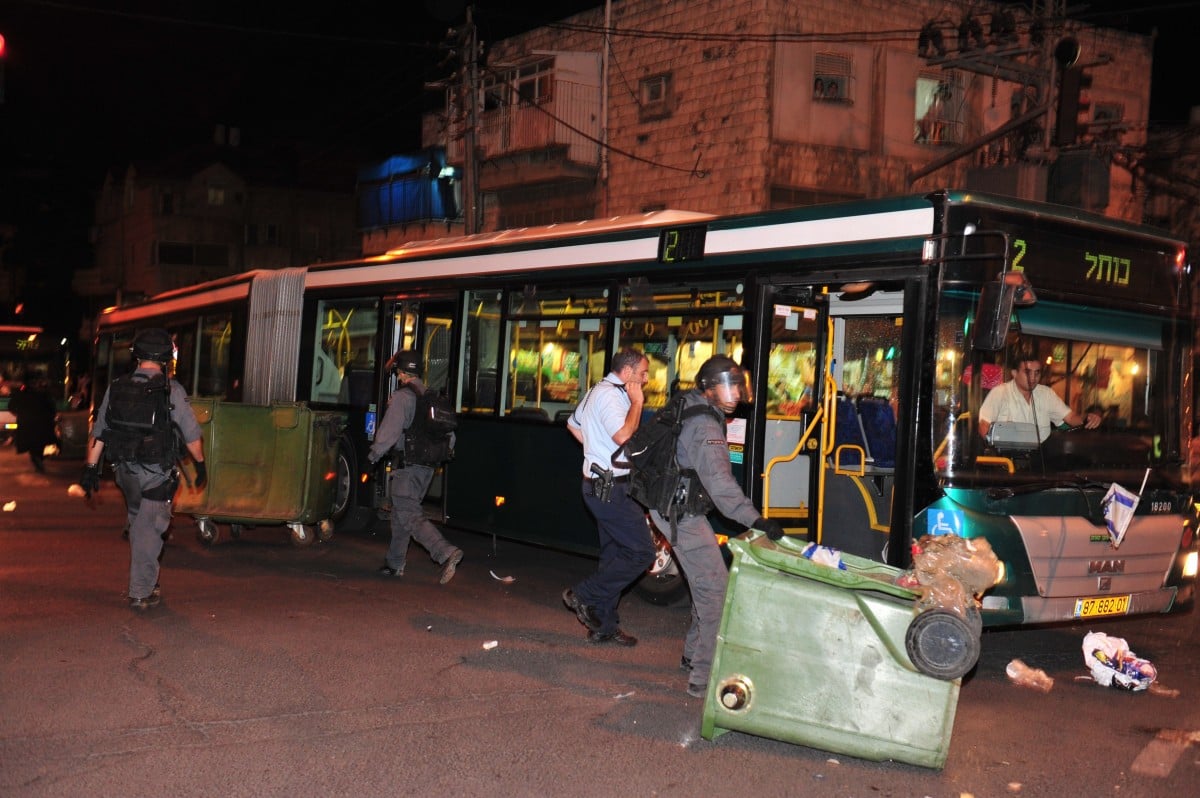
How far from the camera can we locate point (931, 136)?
981 inches

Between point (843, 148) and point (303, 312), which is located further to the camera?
point (843, 148)

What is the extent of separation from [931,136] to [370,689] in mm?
21568

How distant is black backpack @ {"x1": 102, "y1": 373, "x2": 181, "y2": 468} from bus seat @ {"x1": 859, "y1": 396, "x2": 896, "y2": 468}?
17.0ft

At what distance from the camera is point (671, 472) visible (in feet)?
21.0

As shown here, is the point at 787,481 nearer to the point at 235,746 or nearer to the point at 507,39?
the point at 235,746

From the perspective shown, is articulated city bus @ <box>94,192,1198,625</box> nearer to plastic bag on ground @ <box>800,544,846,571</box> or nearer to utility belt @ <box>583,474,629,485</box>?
utility belt @ <box>583,474,629,485</box>

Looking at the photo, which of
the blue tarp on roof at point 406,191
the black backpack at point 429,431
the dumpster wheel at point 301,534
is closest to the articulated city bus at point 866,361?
the dumpster wheel at point 301,534

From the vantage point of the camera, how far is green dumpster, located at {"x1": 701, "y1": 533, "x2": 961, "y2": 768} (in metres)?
5.27

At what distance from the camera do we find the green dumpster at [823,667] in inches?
207

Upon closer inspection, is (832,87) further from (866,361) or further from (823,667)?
(823,667)

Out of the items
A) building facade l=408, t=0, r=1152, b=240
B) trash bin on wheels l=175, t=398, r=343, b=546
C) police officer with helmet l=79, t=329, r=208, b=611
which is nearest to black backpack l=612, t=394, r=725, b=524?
police officer with helmet l=79, t=329, r=208, b=611

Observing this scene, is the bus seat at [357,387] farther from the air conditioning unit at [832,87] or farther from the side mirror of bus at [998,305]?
the air conditioning unit at [832,87]

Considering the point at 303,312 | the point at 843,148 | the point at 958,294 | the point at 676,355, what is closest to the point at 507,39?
the point at 843,148

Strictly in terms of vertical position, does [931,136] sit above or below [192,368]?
above
